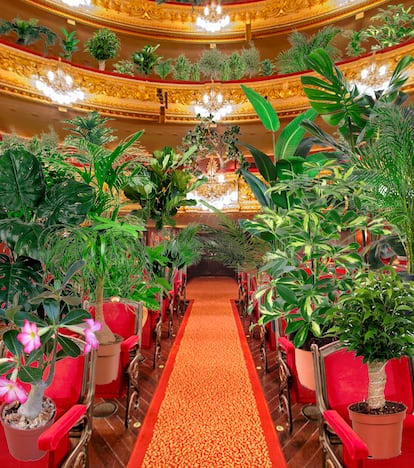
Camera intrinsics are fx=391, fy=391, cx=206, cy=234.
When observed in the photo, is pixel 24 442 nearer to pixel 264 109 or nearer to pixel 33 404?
pixel 33 404

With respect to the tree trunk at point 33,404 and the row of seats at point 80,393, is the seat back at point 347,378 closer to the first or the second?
the row of seats at point 80,393

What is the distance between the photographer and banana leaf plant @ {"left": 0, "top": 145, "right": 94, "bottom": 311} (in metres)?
1.41

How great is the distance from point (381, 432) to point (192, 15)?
13.1 metres

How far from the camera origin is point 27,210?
1.58 meters

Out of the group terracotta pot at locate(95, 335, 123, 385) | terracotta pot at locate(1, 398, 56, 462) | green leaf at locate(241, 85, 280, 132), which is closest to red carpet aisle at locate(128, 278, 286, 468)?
terracotta pot at locate(95, 335, 123, 385)

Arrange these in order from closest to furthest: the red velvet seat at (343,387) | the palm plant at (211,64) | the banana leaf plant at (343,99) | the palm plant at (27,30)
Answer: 1. the red velvet seat at (343,387)
2. the banana leaf plant at (343,99)
3. the palm plant at (27,30)
4. the palm plant at (211,64)

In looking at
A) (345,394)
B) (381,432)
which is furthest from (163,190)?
(381,432)

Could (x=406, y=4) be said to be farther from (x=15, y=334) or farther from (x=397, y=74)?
(x=15, y=334)

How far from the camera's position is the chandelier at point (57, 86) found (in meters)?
7.74

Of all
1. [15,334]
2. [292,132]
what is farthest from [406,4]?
[15,334]

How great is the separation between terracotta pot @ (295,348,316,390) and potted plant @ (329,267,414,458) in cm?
61

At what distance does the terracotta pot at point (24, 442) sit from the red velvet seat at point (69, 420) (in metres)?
0.04

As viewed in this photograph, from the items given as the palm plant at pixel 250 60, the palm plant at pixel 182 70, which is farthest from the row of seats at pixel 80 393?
the palm plant at pixel 250 60

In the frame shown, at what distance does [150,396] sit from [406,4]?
11.0 metres
